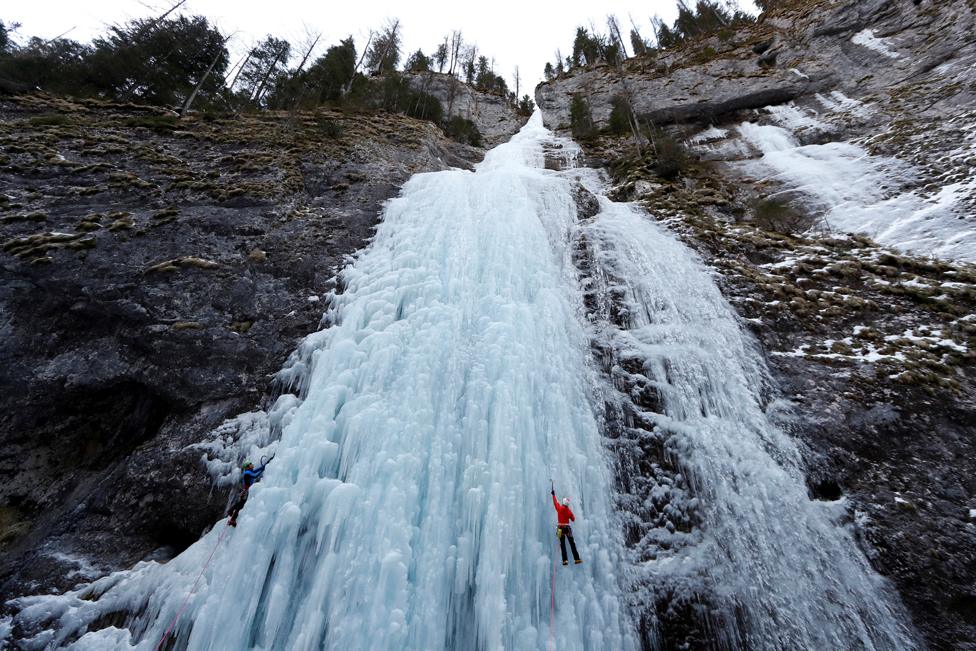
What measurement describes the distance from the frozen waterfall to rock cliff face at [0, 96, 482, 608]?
30.7 inches

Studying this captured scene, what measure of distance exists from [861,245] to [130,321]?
14940mm

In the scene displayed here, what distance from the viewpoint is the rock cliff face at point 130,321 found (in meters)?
5.32

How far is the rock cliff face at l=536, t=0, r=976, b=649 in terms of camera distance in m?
4.35

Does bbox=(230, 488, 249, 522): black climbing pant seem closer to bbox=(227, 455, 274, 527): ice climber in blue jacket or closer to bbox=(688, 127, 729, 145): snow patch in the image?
bbox=(227, 455, 274, 527): ice climber in blue jacket

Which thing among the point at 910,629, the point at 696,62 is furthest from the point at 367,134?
the point at 696,62

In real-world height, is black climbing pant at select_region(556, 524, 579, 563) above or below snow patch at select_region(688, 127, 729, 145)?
below

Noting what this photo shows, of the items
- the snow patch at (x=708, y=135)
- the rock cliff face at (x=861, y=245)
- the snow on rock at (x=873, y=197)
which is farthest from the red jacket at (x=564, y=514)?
the snow patch at (x=708, y=135)

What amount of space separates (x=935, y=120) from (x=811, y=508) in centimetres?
1413

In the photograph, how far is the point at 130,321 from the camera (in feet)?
22.0

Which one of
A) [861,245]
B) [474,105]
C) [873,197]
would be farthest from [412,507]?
[474,105]

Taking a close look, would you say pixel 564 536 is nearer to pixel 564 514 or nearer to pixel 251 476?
pixel 564 514

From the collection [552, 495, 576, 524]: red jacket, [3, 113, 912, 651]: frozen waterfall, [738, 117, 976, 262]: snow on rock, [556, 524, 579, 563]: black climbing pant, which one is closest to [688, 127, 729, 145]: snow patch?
[738, 117, 976, 262]: snow on rock

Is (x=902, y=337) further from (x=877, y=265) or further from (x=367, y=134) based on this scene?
(x=367, y=134)

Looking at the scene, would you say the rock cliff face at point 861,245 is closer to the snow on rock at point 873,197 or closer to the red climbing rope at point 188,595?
the snow on rock at point 873,197
